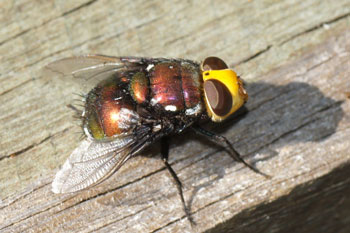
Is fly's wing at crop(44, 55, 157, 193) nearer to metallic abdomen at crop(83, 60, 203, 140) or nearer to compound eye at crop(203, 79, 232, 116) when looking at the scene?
metallic abdomen at crop(83, 60, 203, 140)

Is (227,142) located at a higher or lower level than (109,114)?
lower

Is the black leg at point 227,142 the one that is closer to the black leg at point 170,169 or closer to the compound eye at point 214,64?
the black leg at point 170,169

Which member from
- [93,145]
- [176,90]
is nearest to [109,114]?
[93,145]

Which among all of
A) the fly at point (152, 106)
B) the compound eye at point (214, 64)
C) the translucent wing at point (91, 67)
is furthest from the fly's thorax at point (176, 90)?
the translucent wing at point (91, 67)

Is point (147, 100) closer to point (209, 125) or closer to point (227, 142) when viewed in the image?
point (209, 125)

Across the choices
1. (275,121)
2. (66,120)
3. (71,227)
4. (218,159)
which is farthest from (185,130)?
(71,227)

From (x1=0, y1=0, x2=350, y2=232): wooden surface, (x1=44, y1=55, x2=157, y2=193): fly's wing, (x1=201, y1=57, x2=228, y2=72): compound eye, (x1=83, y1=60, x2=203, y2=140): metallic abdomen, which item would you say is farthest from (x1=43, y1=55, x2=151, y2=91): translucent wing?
(x1=201, y1=57, x2=228, y2=72): compound eye

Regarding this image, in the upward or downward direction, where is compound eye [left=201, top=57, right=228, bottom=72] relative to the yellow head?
upward
